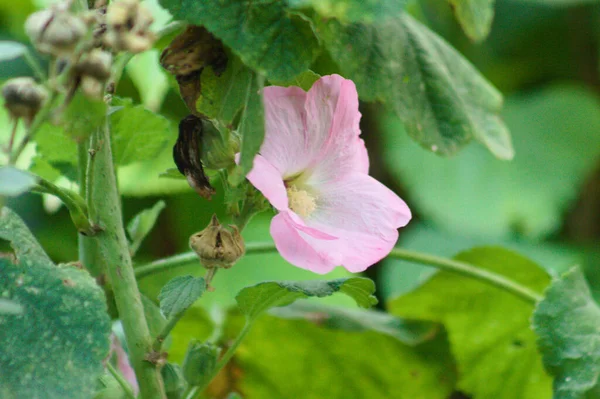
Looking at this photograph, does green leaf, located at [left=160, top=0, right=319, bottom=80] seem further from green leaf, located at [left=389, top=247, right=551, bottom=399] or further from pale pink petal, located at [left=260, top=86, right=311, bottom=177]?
green leaf, located at [left=389, top=247, right=551, bottom=399]

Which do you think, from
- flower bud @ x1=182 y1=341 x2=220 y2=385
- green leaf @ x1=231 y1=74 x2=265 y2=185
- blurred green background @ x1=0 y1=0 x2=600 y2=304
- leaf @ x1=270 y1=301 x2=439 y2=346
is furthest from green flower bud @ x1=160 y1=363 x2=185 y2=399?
blurred green background @ x1=0 y1=0 x2=600 y2=304

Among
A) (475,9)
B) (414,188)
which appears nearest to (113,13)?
(475,9)

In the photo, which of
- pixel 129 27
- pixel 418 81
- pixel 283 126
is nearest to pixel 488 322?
pixel 418 81

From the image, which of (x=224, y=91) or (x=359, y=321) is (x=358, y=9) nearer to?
(x=224, y=91)

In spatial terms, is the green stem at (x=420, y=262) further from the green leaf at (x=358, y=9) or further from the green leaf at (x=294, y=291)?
the green leaf at (x=358, y=9)

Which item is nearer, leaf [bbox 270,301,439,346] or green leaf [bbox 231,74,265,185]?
green leaf [bbox 231,74,265,185]

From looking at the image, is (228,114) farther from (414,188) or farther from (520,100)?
(520,100)
